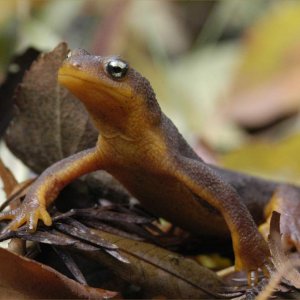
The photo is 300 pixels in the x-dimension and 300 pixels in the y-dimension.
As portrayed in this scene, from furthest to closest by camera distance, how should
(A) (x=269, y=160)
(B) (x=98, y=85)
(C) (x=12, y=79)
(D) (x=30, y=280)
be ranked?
(A) (x=269, y=160), (C) (x=12, y=79), (B) (x=98, y=85), (D) (x=30, y=280)

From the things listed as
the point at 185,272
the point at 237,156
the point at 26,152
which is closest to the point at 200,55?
the point at 237,156

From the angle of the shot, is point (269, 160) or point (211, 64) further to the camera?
point (211, 64)

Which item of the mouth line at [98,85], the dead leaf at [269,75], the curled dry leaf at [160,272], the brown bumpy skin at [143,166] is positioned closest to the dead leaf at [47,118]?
the brown bumpy skin at [143,166]

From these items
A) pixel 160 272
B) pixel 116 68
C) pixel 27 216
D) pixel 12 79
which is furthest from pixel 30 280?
pixel 12 79

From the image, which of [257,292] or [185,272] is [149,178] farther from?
[257,292]

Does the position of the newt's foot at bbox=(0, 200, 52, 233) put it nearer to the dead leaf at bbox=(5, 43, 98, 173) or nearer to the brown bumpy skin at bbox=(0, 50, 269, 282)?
the brown bumpy skin at bbox=(0, 50, 269, 282)

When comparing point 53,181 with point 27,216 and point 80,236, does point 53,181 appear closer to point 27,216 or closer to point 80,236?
point 27,216

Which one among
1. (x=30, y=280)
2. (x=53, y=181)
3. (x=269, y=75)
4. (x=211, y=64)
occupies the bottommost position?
(x=30, y=280)
